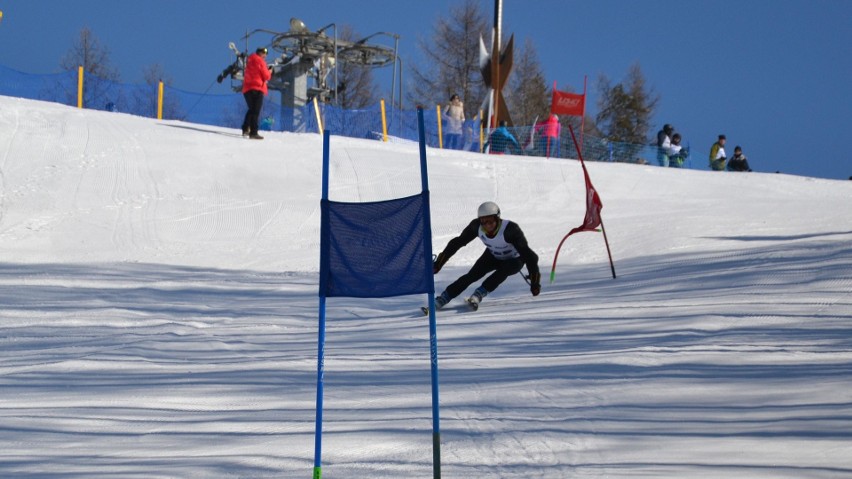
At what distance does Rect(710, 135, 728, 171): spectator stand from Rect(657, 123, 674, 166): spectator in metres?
1.34

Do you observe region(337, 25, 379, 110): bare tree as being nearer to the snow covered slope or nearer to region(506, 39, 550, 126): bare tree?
region(506, 39, 550, 126): bare tree

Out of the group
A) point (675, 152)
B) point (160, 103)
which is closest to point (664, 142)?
point (675, 152)

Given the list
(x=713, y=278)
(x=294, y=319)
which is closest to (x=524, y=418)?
(x=294, y=319)

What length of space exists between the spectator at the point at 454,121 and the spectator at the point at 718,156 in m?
7.80

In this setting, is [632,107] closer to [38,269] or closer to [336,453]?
[38,269]

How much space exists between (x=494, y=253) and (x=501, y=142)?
14099 mm

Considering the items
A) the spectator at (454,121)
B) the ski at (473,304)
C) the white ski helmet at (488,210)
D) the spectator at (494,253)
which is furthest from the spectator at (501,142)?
the white ski helmet at (488,210)

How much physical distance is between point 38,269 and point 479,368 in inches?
302

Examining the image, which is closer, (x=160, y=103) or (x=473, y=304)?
(x=473, y=304)

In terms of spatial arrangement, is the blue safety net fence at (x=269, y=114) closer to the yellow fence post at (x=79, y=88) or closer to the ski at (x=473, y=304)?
the yellow fence post at (x=79, y=88)

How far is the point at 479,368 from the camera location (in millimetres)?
5984

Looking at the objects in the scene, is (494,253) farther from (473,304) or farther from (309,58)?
(309,58)

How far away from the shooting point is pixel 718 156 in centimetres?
2431

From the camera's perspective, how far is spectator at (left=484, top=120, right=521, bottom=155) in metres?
22.4
